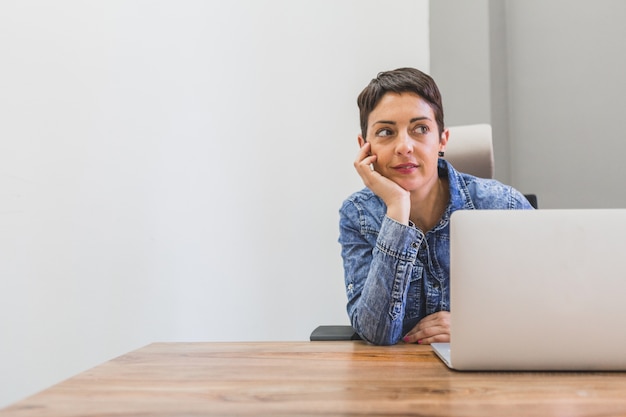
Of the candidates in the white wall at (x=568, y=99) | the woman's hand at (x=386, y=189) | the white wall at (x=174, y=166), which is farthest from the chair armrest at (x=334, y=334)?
the white wall at (x=568, y=99)

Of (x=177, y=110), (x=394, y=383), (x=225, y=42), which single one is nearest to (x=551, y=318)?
(x=394, y=383)

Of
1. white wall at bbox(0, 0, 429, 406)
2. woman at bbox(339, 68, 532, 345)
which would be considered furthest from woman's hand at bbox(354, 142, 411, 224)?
white wall at bbox(0, 0, 429, 406)

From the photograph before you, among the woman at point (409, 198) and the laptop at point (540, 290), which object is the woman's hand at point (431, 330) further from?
the laptop at point (540, 290)

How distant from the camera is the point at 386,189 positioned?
4.78 ft

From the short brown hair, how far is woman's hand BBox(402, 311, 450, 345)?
50 centimetres

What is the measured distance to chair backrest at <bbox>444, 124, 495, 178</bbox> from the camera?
1.82 m

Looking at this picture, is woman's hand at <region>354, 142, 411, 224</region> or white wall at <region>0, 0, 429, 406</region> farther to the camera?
white wall at <region>0, 0, 429, 406</region>

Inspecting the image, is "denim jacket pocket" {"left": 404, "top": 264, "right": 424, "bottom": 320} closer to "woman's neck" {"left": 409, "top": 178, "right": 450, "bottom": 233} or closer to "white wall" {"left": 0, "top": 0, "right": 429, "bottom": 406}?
"woman's neck" {"left": 409, "top": 178, "right": 450, "bottom": 233}

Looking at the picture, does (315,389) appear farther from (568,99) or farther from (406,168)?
(568,99)

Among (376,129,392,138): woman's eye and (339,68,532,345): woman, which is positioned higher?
(376,129,392,138): woman's eye

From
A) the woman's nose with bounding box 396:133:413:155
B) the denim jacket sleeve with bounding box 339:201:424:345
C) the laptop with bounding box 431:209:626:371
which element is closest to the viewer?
the laptop with bounding box 431:209:626:371

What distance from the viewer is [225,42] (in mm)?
2473

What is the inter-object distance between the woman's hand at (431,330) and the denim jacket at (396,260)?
1.7 inches

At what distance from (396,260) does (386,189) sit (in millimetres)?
212
